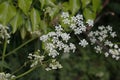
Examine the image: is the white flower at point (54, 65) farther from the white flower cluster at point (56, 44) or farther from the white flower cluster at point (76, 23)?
the white flower cluster at point (76, 23)

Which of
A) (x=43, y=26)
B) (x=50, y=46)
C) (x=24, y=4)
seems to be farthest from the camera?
(x=43, y=26)

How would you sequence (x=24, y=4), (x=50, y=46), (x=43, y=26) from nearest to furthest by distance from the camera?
1. (x=50, y=46)
2. (x=24, y=4)
3. (x=43, y=26)

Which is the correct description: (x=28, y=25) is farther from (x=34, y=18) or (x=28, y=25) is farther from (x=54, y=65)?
(x=54, y=65)

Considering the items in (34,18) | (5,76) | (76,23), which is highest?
(34,18)

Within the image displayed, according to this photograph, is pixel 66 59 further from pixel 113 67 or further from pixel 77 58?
pixel 113 67

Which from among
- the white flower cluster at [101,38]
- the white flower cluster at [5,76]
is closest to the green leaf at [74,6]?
the white flower cluster at [101,38]

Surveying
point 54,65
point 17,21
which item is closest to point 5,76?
point 54,65

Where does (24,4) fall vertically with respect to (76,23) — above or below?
above

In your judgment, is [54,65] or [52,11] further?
[52,11]

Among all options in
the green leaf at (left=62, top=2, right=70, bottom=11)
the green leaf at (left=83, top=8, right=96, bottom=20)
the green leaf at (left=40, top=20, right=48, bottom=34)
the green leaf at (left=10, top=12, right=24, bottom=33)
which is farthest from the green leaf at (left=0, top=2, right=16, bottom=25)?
the green leaf at (left=83, top=8, right=96, bottom=20)

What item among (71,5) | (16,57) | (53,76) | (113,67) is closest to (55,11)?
(71,5)
